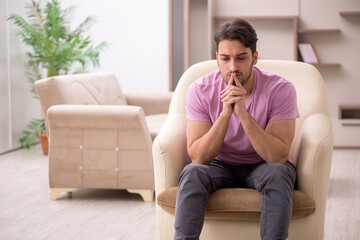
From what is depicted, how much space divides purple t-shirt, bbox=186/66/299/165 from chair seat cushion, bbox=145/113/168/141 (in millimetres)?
1585

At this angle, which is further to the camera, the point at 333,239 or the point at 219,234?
the point at 333,239

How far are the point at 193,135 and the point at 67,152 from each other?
1.61 m

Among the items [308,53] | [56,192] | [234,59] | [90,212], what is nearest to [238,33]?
[234,59]

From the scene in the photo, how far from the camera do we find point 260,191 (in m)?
2.30

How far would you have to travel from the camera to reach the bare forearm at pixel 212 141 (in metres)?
2.39

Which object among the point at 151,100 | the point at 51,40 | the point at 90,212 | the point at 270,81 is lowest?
the point at 90,212

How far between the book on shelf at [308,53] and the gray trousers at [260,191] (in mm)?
3797

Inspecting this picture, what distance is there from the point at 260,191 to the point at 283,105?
1.26 ft

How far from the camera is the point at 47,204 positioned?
3773 mm

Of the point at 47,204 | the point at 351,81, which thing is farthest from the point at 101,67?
the point at 47,204

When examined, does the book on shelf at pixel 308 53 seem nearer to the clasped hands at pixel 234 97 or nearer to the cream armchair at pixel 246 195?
the cream armchair at pixel 246 195

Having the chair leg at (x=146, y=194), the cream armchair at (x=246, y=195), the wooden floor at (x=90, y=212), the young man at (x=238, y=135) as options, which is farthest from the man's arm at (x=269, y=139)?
the chair leg at (x=146, y=194)

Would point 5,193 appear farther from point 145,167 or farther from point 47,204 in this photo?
point 145,167

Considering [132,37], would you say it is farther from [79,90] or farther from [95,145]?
[95,145]
